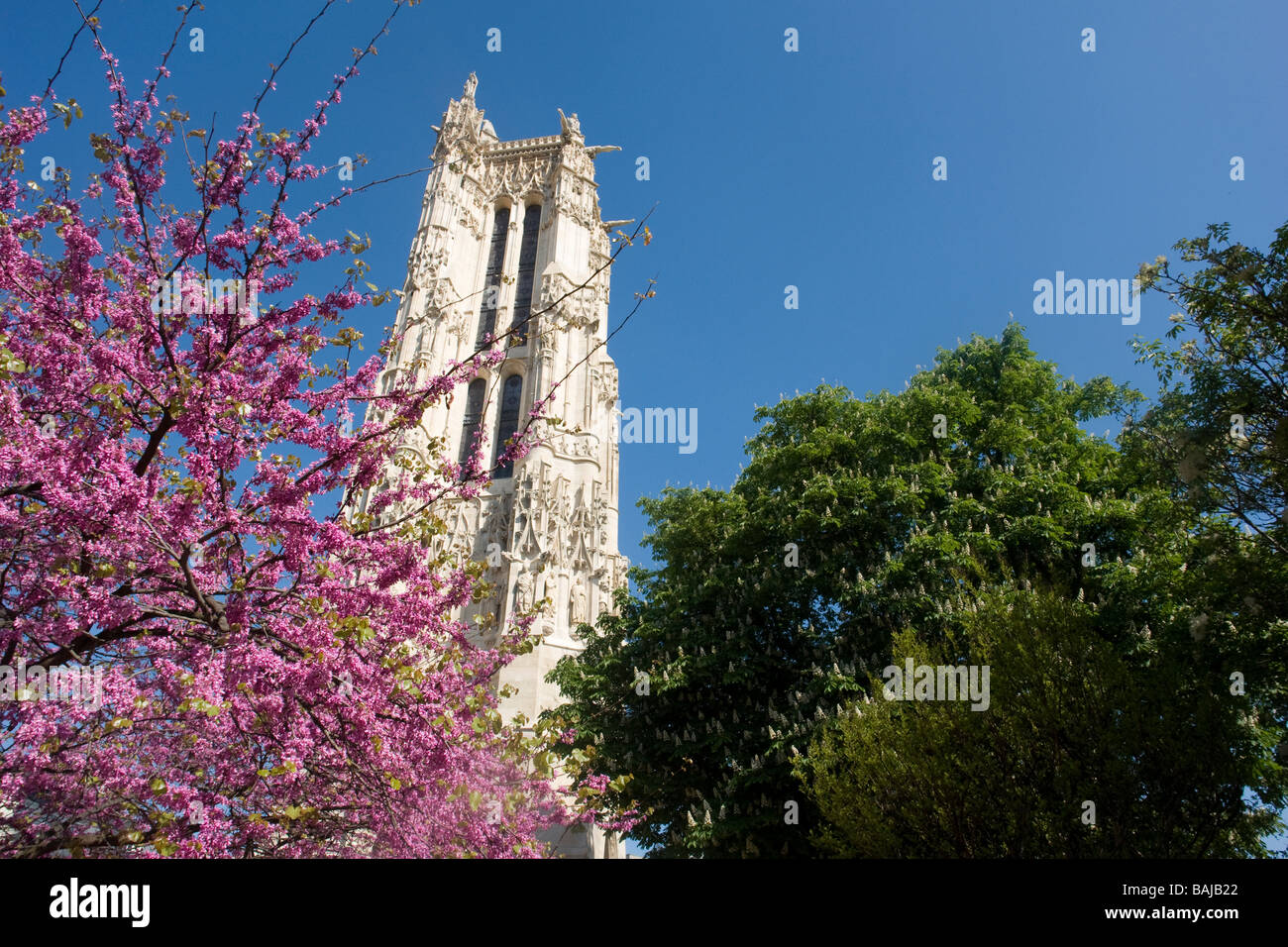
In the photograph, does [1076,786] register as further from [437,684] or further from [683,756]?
[437,684]

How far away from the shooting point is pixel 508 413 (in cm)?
3169

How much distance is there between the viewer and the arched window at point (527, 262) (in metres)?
34.7

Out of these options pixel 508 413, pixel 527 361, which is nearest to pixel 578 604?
pixel 508 413

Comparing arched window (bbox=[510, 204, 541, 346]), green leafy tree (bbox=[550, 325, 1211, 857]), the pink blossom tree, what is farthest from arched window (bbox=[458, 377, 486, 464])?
the pink blossom tree

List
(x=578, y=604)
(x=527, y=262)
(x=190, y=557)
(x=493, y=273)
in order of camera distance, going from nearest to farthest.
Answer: (x=190, y=557)
(x=578, y=604)
(x=493, y=273)
(x=527, y=262)

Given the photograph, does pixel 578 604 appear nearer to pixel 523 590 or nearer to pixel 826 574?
pixel 523 590

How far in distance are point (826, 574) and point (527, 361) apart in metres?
21.5

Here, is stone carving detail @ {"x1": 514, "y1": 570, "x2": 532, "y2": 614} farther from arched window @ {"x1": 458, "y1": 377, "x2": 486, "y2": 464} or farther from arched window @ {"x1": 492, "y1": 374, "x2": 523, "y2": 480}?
arched window @ {"x1": 458, "y1": 377, "x2": 486, "y2": 464}

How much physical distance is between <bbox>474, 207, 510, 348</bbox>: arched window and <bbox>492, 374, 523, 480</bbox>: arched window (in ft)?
7.39

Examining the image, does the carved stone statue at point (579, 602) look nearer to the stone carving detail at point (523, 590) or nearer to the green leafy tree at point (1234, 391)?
the stone carving detail at point (523, 590)

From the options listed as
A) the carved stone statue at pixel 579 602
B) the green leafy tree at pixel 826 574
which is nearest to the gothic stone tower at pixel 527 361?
the carved stone statue at pixel 579 602
